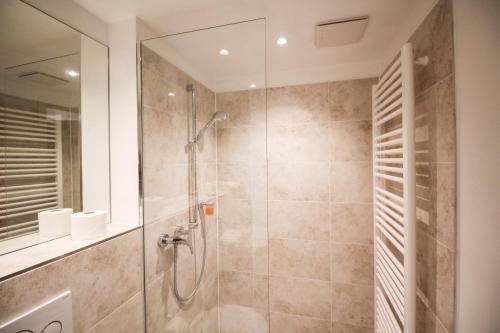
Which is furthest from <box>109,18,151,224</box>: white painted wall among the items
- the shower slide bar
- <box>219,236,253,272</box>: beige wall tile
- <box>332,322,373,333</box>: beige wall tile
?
<box>332,322,373,333</box>: beige wall tile

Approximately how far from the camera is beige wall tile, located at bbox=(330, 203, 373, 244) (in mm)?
1663

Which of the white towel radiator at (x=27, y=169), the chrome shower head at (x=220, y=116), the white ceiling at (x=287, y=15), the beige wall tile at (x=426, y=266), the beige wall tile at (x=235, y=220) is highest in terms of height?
the white ceiling at (x=287, y=15)

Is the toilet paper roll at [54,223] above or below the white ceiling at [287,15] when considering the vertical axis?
below

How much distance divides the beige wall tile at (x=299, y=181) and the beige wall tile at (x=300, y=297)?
73 cm

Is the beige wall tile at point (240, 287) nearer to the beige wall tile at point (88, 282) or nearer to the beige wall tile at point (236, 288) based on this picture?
the beige wall tile at point (236, 288)

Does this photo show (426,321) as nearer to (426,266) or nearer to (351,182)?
(426,266)

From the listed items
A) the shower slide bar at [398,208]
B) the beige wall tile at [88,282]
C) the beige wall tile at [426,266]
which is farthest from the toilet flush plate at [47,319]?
the beige wall tile at [426,266]

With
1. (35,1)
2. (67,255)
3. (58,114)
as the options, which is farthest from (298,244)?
(35,1)

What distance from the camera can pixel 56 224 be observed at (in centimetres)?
87

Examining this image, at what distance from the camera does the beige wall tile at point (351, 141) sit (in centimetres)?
166

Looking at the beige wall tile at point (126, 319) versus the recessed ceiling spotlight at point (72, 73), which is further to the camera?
the recessed ceiling spotlight at point (72, 73)

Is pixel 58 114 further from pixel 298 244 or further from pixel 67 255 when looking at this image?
pixel 298 244

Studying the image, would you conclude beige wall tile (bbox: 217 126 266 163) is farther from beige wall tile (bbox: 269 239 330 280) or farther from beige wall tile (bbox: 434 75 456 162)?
beige wall tile (bbox: 269 239 330 280)

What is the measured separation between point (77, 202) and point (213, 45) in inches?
40.8
